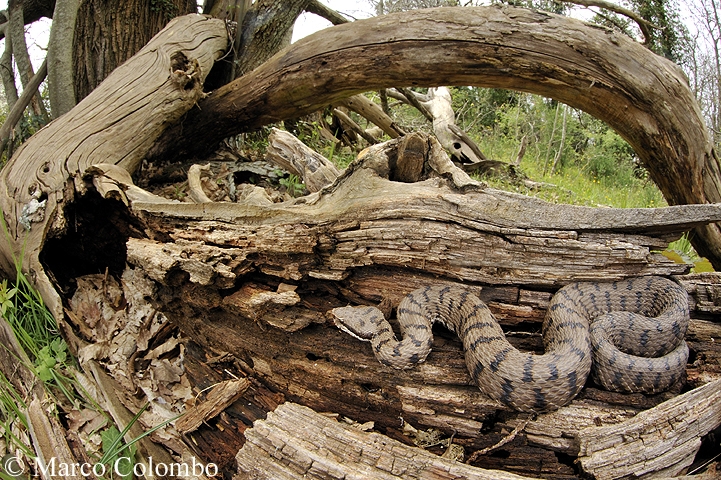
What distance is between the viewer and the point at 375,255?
350cm

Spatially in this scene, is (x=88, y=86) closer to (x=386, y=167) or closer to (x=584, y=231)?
(x=386, y=167)

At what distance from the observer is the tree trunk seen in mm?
6414

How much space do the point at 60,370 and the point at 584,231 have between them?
4.71 m

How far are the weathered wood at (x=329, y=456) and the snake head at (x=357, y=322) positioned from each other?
2.10 feet

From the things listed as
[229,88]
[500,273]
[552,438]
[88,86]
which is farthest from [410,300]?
[88,86]

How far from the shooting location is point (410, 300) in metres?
3.61

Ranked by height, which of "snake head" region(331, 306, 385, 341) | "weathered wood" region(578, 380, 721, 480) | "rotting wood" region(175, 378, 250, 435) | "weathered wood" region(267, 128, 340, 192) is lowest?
"rotting wood" region(175, 378, 250, 435)

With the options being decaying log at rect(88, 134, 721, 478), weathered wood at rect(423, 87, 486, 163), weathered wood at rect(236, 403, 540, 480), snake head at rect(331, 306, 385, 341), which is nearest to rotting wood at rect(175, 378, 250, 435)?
decaying log at rect(88, 134, 721, 478)

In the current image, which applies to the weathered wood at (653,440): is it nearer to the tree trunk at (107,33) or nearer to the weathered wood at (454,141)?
the weathered wood at (454,141)

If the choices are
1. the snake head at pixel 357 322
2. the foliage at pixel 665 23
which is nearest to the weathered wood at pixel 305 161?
the snake head at pixel 357 322

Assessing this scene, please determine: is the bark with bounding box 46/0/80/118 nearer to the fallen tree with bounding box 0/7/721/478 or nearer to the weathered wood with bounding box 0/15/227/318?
the weathered wood with bounding box 0/15/227/318

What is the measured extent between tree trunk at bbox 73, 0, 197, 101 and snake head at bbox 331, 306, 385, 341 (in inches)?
225

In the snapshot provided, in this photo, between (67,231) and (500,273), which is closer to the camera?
(500,273)

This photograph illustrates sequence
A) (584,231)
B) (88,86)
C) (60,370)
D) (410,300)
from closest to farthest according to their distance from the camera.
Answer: (584,231) < (410,300) < (60,370) < (88,86)
